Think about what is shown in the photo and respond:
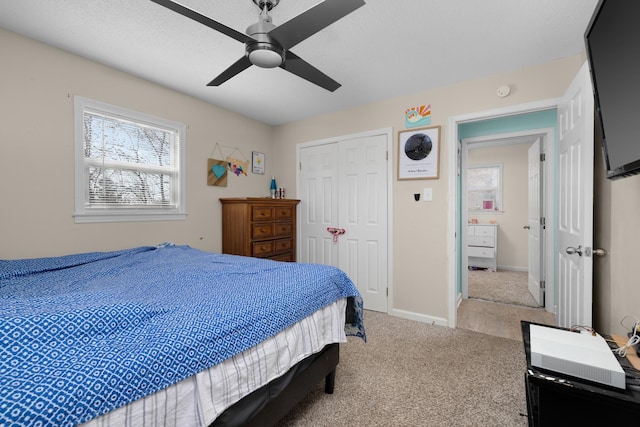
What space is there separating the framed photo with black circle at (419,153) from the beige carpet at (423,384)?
157 centimetres

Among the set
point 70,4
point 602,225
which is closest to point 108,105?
point 70,4

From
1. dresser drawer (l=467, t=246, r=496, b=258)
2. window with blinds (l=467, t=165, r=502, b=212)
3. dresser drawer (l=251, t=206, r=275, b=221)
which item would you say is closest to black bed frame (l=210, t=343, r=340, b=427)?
dresser drawer (l=251, t=206, r=275, b=221)

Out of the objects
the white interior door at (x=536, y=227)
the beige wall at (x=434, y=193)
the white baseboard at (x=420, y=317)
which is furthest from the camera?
the white interior door at (x=536, y=227)

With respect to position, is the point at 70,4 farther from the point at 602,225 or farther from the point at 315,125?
the point at 602,225

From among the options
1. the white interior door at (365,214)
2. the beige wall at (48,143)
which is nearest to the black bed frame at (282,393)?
the white interior door at (365,214)

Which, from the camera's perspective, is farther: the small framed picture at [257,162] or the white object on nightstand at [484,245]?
the white object on nightstand at [484,245]

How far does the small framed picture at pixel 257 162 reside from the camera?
375 cm

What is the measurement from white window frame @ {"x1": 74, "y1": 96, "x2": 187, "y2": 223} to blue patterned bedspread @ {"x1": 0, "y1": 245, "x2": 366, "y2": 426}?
76cm

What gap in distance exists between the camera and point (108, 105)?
2.40 meters

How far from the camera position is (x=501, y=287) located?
4.17 meters

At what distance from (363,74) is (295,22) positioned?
1376mm

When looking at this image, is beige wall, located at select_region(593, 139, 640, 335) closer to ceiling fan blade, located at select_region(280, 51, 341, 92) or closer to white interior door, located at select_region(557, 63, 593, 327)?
white interior door, located at select_region(557, 63, 593, 327)

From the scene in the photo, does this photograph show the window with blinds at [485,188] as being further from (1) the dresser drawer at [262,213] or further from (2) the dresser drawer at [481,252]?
(1) the dresser drawer at [262,213]

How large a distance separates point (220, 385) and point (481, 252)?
17.8 feet
